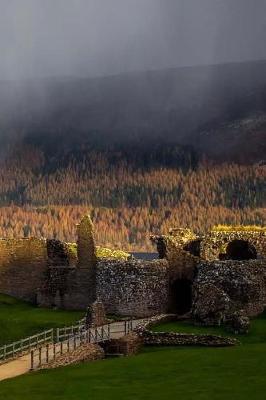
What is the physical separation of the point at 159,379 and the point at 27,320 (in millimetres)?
23359

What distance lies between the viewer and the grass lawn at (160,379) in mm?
27016

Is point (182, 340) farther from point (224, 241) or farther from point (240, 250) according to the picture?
point (240, 250)

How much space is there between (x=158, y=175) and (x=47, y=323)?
275 ft

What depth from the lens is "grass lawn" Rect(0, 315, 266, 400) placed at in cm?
2702

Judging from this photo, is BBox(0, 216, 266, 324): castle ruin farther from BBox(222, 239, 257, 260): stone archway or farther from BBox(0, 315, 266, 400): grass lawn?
BBox(0, 315, 266, 400): grass lawn

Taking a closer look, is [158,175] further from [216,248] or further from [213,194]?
[216,248]

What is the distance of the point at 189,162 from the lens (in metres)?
132

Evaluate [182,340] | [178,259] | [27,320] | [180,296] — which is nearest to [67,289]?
[27,320]

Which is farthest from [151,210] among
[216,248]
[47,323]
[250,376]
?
[250,376]

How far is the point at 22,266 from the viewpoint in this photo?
6278 centimetres

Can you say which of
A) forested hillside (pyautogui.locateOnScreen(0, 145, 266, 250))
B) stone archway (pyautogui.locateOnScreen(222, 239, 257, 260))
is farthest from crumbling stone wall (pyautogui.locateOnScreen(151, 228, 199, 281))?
forested hillside (pyautogui.locateOnScreen(0, 145, 266, 250))

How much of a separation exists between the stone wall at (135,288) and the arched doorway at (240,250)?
9222mm

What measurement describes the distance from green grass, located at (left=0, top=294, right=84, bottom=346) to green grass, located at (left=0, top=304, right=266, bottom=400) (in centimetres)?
1385

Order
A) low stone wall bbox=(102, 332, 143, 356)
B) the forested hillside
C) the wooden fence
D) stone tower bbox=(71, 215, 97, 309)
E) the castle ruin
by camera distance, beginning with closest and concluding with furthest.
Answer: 1. the wooden fence
2. low stone wall bbox=(102, 332, 143, 356)
3. the castle ruin
4. stone tower bbox=(71, 215, 97, 309)
5. the forested hillside
